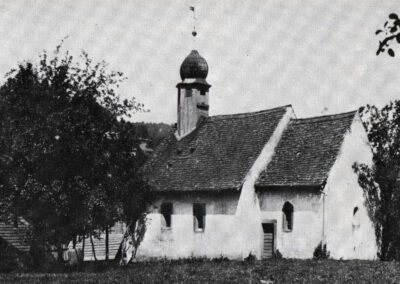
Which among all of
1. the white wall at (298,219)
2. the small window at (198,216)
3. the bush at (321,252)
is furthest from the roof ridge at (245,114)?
the bush at (321,252)

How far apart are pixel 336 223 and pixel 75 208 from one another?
13.0 m

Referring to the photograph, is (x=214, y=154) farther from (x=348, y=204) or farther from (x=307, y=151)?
(x=348, y=204)

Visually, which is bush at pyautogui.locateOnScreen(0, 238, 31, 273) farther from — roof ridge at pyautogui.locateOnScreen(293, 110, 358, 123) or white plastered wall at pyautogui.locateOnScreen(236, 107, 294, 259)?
roof ridge at pyautogui.locateOnScreen(293, 110, 358, 123)

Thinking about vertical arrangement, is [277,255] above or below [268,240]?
below

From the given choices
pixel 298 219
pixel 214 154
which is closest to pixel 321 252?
pixel 298 219

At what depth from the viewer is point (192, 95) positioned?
37031mm

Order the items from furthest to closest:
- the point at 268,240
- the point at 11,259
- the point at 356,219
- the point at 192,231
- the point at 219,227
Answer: the point at 192,231, the point at 219,227, the point at 268,240, the point at 356,219, the point at 11,259

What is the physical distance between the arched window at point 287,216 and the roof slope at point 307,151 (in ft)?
3.93

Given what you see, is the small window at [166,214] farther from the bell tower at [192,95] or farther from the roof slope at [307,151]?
the roof slope at [307,151]

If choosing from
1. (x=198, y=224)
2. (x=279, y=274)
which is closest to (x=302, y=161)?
(x=198, y=224)

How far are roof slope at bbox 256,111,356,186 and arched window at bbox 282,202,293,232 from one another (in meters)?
1.20

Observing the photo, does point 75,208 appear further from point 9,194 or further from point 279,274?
point 279,274

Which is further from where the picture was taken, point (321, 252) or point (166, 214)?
point (166, 214)

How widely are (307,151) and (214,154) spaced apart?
5.46m
